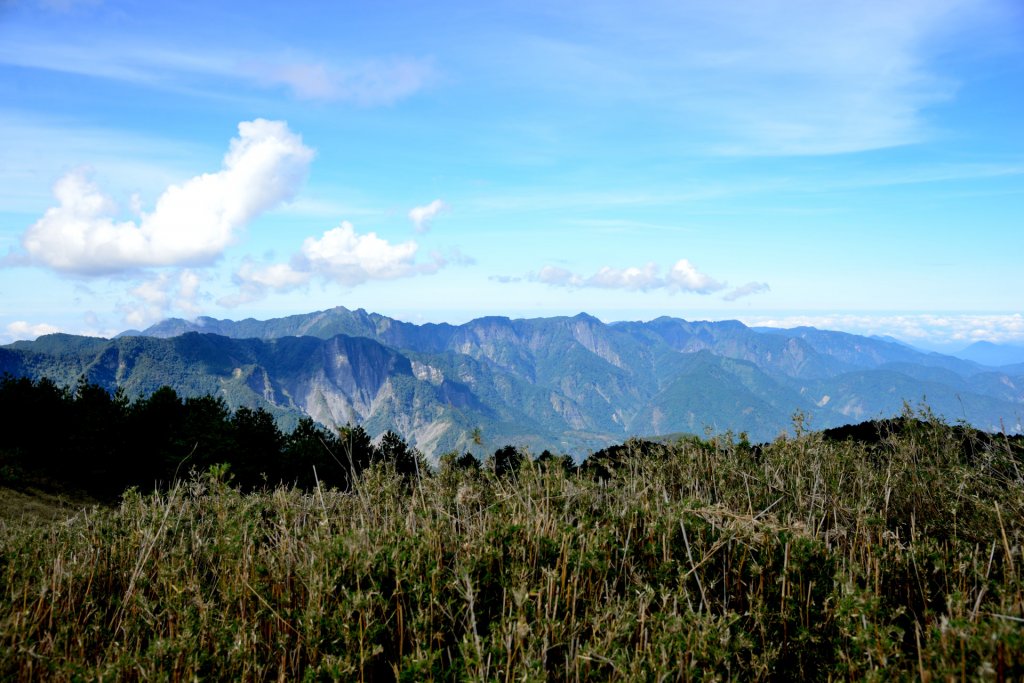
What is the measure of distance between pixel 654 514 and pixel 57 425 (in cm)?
4241

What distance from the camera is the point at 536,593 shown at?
368cm

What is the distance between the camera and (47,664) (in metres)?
3.54

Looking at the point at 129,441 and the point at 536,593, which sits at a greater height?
the point at 536,593

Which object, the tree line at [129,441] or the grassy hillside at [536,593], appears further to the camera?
the tree line at [129,441]

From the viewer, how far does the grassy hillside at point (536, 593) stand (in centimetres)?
319

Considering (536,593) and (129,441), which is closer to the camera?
(536,593)

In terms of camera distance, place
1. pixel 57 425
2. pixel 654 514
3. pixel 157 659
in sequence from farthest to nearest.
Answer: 1. pixel 57 425
2. pixel 654 514
3. pixel 157 659

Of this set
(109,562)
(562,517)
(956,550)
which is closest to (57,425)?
(109,562)

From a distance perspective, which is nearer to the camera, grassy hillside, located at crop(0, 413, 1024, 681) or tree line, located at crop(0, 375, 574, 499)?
grassy hillside, located at crop(0, 413, 1024, 681)

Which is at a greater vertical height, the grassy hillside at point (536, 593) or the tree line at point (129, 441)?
the grassy hillside at point (536, 593)

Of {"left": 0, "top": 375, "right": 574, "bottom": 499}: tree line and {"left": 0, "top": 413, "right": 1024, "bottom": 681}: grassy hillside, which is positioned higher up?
{"left": 0, "top": 413, "right": 1024, "bottom": 681}: grassy hillside

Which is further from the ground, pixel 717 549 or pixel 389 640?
pixel 717 549

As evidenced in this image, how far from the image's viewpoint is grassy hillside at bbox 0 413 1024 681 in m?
3.19

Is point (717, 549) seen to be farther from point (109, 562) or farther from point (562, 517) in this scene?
point (109, 562)
